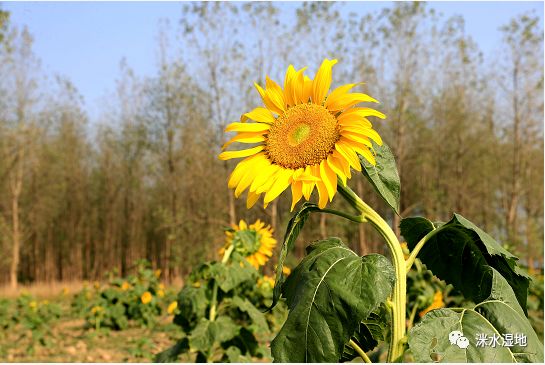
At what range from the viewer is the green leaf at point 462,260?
131 cm

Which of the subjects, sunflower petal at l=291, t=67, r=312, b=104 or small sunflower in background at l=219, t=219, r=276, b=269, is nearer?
sunflower petal at l=291, t=67, r=312, b=104

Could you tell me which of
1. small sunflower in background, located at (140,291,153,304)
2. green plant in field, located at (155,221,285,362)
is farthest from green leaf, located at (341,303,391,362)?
small sunflower in background, located at (140,291,153,304)

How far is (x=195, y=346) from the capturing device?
372cm

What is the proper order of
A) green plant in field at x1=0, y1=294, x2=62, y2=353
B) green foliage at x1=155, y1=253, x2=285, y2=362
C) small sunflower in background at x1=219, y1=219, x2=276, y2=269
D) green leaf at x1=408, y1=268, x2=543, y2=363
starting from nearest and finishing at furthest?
green leaf at x1=408, y1=268, x2=543, y2=363, small sunflower in background at x1=219, y1=219, x2=276, y2=269, green foliage at x1=155, y1=253, x2=285, y2=362, green plant in field at x1=0, y1=294, x2=62, y2=353

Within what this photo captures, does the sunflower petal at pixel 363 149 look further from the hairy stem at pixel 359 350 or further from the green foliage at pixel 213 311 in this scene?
the green foliage at pixel 213 311

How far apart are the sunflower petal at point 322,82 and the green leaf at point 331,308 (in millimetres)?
344

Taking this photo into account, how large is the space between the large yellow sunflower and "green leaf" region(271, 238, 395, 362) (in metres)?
0.13

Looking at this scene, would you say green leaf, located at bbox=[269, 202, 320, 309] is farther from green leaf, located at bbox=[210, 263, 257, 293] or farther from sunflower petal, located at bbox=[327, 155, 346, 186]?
green leaf, located at bbox=[210, 263, 257, 293]

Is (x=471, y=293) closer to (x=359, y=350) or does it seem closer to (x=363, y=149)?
(x=359, y=350)

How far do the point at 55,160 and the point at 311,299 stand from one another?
71.2 ft

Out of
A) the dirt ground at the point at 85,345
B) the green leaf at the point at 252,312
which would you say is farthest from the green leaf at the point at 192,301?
the dirt ground at the point at 85,345

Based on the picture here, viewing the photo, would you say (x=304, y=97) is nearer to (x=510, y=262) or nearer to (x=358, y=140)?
(x=358, y=140)

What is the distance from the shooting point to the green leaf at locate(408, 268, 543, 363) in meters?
1.05

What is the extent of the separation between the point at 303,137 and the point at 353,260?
26 cm
